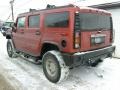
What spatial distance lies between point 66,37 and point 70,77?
168cm

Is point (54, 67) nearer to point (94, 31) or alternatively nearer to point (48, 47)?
point (48, 47)

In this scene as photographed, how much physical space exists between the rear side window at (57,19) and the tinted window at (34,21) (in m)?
0.50

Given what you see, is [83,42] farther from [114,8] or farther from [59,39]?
[114,8]

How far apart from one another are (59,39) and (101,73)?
2156mm

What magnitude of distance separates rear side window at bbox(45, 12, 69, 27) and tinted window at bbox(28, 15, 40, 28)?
0.50 m

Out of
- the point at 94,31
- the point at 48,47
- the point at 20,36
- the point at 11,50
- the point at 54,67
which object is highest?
the point at 94,31

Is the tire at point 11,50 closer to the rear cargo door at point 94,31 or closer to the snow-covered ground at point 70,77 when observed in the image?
the snow-covered ground at point 70,77

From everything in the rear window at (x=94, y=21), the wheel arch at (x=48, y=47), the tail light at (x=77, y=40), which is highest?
the rear window at (x=94, y=21)

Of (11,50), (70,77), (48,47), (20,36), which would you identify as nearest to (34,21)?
(48,47)

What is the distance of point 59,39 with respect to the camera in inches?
209

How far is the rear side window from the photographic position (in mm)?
5192

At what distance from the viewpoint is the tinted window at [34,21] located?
20.9ft

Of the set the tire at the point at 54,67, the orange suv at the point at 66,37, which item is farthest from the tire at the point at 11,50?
the tire at the point at 54,67

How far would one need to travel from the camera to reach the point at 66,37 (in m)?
5.09
